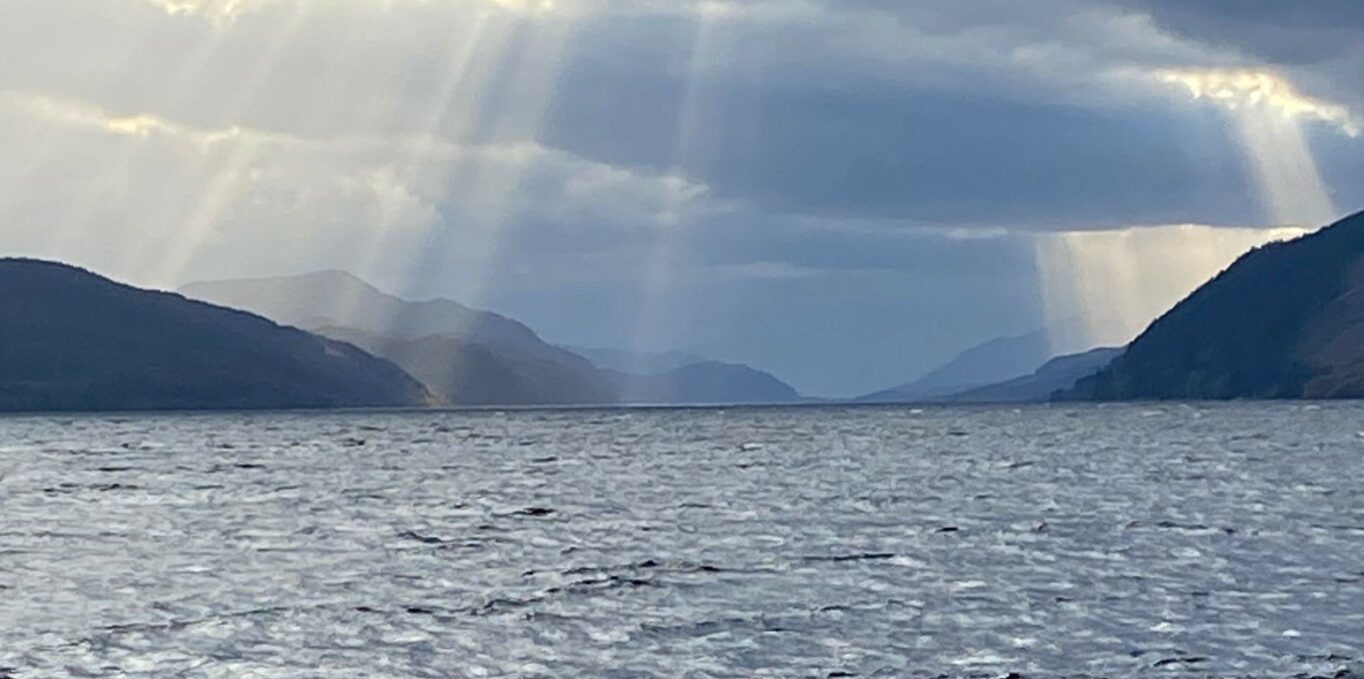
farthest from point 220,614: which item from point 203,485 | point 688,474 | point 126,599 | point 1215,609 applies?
point 688,474

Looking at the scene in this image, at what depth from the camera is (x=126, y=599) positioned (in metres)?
54.9

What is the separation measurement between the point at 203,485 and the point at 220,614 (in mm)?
77064

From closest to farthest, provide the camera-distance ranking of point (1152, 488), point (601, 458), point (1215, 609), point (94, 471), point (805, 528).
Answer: point (1215, 609)
point (805, 528)
point (1152, 488)
point (94, 471)
point (601, 458)

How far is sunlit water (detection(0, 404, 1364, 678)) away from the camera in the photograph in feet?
138

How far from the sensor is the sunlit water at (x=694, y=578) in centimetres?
4212

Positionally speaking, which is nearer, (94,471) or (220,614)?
(220,614)

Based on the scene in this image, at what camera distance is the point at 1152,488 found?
10731cm

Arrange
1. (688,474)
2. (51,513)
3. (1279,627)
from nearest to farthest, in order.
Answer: (1279,627) < (51,513) < (688,474)

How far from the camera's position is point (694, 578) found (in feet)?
191

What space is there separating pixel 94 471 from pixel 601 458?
49.0 metres

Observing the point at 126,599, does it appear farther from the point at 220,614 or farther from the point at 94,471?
the point at 94,471

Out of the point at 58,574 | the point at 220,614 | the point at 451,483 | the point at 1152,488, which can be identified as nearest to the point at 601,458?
the point at 451,483

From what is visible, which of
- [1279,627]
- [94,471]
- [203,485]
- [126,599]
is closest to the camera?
[1279,627]

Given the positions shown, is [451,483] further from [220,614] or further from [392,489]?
[220,614]
